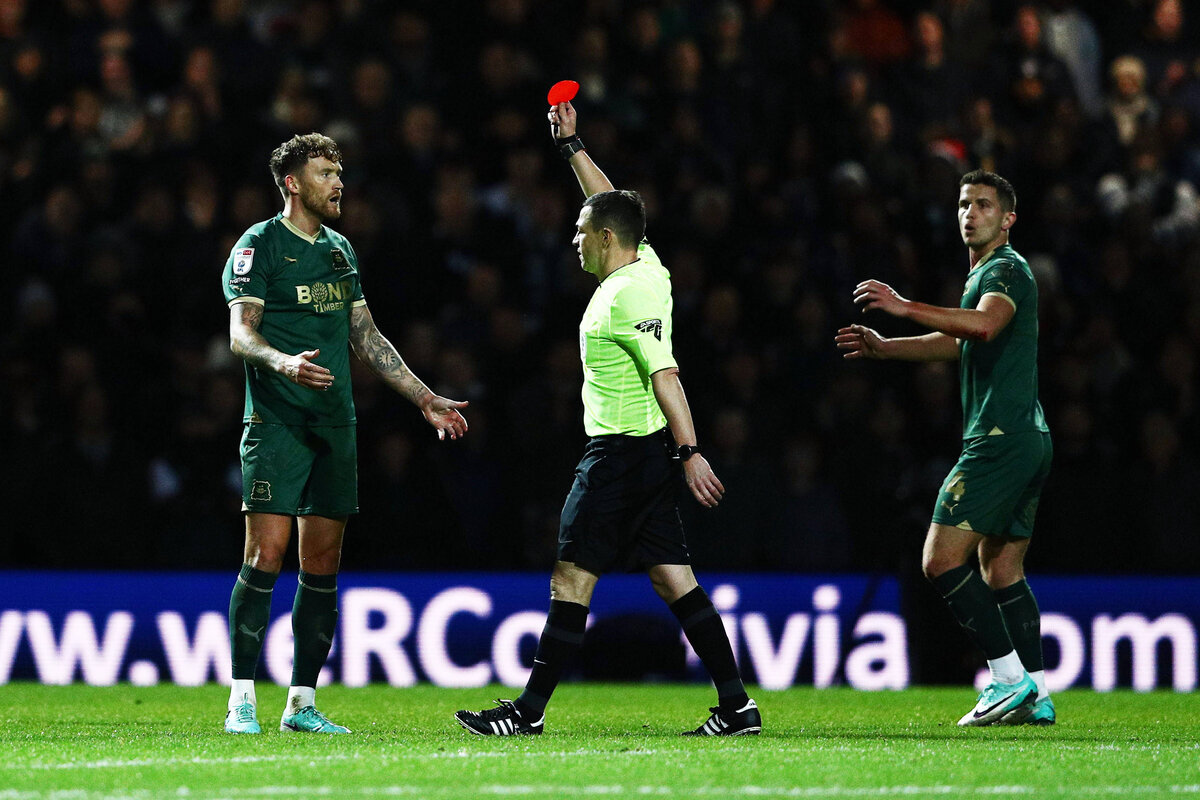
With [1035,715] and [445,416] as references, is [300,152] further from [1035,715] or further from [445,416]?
[1035,715]

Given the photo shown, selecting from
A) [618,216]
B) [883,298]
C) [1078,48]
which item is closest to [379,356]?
[618,216]

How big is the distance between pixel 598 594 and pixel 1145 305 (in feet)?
14.8

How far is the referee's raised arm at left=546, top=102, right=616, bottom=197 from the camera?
24.0 feet

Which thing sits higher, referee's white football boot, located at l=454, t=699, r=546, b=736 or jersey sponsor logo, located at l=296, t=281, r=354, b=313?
jersey sponsor logo, located at l=296, t=281, r=354, b=313

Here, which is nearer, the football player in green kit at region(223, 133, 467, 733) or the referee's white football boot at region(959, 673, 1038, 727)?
the football player in green kit at region(223, 133, 467, 733)

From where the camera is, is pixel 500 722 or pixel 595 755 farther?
pixel 500 722

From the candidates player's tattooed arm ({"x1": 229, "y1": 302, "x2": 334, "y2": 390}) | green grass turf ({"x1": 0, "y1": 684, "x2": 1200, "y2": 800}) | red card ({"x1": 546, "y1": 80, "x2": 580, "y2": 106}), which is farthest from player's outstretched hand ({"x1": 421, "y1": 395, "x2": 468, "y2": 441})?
red card ({"x1": 546, "y1": 80, "x2": 580, "y2": 106})

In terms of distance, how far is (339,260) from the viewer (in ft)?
23.2

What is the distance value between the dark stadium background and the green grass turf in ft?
7.56

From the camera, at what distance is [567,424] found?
1112cm

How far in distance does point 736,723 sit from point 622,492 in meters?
0.93

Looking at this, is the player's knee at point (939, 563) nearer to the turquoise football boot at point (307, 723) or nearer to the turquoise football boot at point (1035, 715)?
the turquoise football boot at point (1035, 715)

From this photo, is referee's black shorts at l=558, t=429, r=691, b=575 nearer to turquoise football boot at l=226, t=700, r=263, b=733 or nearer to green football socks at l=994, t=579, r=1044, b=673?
turquoise football boot at l=226, t=700, r=263, b=733

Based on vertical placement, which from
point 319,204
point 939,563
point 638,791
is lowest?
point 638,791
